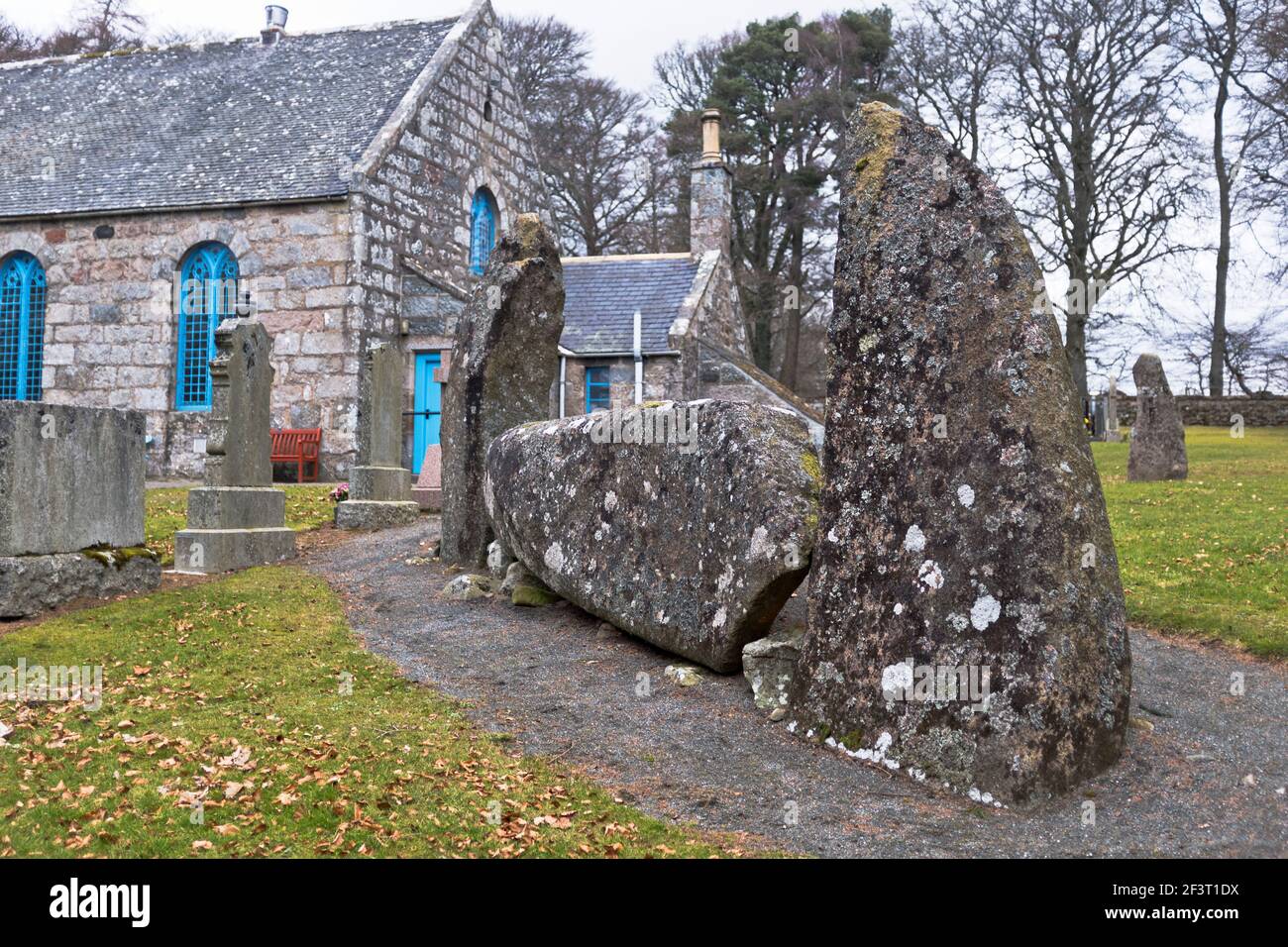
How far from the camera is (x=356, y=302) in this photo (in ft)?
61.2

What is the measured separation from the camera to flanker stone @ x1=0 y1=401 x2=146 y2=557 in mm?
7648

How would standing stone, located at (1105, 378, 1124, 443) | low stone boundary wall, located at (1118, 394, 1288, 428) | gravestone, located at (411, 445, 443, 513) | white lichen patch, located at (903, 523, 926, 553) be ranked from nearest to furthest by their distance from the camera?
white lichen patch, located at (903, 523, 926, 553)
gravestone, located at (411, 445, 443, 513)
standing stone, located at (1105, 378, 1124, 443)
low stone boundary wall, located at (1118, 394, 1288, 428)

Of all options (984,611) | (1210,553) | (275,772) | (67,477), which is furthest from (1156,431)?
(275,772)

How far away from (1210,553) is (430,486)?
935cm

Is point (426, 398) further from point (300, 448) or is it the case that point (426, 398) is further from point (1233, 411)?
point (1233, 411)

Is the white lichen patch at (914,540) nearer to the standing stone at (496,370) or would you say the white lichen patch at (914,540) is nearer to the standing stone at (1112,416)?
the standing stone at (496,370)

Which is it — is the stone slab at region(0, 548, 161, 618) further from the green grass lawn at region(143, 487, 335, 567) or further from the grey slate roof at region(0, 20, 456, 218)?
the grey slate roof at region(0, 20, 456, 218)

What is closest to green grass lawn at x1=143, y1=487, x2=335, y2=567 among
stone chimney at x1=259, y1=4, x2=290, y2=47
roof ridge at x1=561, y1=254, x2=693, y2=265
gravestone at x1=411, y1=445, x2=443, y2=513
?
gravestone at x1=411, y1=445, x2=443, y2=513

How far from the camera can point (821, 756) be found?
4.84 m

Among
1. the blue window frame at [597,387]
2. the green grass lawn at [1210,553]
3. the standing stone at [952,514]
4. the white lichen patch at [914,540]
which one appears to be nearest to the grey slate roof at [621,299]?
the blue window frame at [597,387]

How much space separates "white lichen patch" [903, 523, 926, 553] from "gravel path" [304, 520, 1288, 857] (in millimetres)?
1015

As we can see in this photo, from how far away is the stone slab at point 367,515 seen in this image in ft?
40.9

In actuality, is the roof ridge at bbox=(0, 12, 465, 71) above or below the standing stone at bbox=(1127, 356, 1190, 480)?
above

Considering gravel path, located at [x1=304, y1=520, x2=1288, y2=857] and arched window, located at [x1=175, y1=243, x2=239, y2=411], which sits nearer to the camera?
gravel path, located at [x1=304, y1=520, x2=1288, y2=857]
